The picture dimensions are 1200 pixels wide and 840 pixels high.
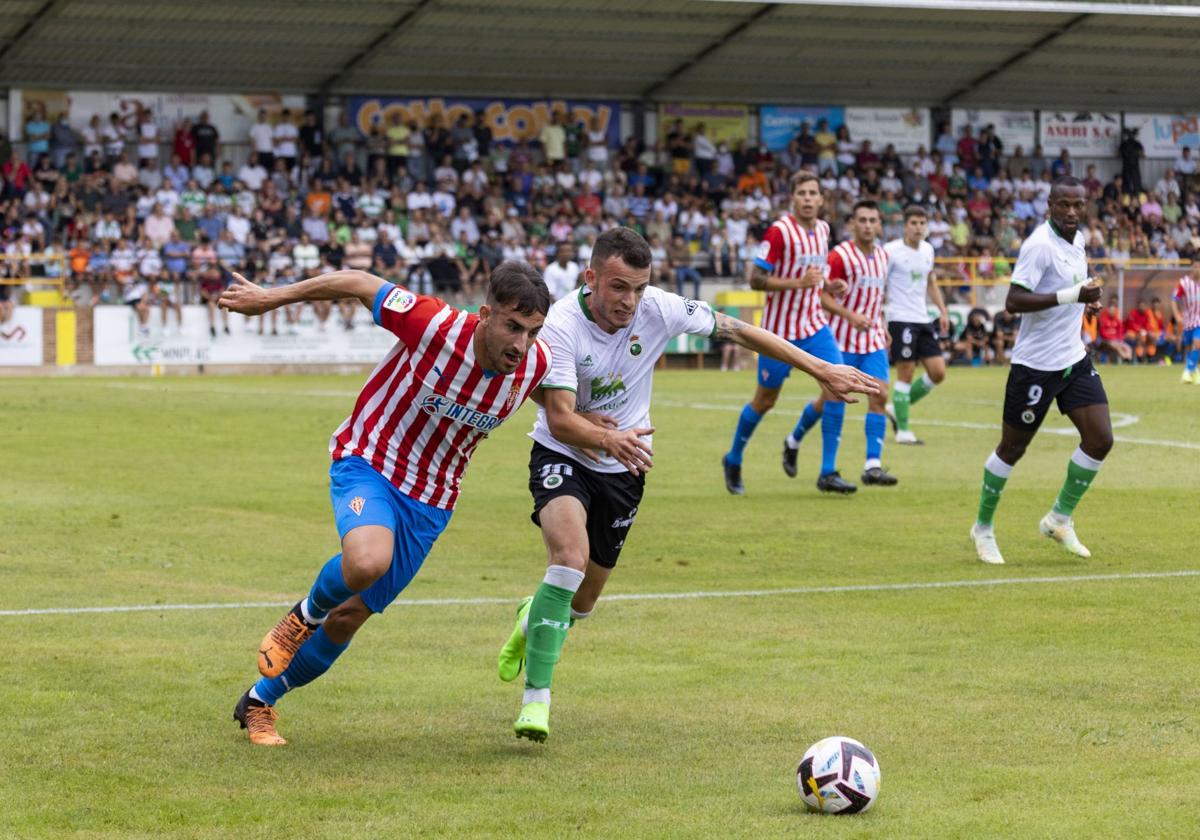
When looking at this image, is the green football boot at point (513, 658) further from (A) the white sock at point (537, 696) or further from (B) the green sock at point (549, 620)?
(A) the white sock at point (537, 696)

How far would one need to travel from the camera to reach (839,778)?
5.57m

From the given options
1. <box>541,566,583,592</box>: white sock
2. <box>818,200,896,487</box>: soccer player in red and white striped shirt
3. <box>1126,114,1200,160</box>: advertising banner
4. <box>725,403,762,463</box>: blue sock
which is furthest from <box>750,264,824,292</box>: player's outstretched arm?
<box>1126,114,1200,160</box>: advertising banner

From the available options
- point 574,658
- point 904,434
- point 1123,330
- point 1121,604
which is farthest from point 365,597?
point 1123,330

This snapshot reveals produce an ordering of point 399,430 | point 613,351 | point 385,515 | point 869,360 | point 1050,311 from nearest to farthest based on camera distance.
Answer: point 385,515
point 399,430
point 613,351
point 1050,311
point 869,360

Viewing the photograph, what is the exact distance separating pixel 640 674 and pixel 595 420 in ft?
4.60

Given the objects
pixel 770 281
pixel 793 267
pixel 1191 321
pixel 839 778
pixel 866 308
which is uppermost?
pixel 1191 321

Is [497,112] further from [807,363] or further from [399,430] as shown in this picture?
[399,430]

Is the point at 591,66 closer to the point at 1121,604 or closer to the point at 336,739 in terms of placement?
the point at 1121,604

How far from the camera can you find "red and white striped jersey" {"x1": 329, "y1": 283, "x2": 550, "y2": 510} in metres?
6.73

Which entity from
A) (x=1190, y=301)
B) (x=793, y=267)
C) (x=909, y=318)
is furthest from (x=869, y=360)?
(x=1190, y=301)

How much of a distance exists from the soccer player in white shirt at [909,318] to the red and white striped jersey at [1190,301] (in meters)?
13.1

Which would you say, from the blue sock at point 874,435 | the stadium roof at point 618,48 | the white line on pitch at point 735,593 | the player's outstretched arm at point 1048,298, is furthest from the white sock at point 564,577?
the stadium roof at point 618,48

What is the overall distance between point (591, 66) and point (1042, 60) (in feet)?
40.2

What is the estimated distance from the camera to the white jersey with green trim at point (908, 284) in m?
20.4
